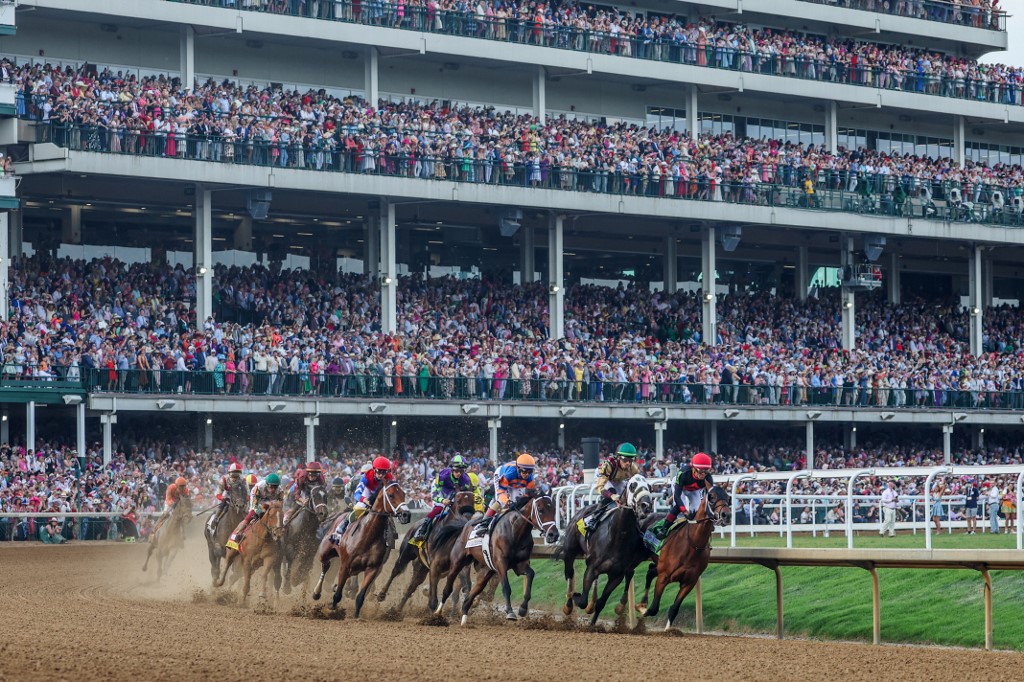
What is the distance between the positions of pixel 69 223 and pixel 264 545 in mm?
22404

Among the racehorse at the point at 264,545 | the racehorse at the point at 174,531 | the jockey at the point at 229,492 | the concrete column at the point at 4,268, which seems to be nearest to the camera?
the racehorse at the point at 264,545

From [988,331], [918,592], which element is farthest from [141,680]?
[988,331]

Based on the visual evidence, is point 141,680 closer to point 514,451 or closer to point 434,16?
point 514,451

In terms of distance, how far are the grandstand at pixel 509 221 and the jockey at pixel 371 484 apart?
17.2m

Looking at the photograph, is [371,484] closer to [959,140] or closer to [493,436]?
[493,436]

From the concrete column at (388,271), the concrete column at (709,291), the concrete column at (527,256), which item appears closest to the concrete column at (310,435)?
the concrete column at (388,271)

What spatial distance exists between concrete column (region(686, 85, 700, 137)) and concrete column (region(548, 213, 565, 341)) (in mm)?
6198

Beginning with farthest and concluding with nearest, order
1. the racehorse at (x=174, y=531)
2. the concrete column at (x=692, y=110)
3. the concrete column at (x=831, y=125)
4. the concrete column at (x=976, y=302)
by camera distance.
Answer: the concrete column at (x=831, y=125)
the concrete column at (x=976, y=302)
the concrete column at (x=692, y=110)
the racehorse at (x=174, y=531)

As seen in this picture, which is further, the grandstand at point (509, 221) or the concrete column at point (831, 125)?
the concrete column at point (831, 125)

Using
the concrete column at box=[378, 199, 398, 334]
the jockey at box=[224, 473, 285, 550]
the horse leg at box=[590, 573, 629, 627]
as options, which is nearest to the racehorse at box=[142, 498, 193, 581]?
the jockey at box=[224, 473, 285, 550]

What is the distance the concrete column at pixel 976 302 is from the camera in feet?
160

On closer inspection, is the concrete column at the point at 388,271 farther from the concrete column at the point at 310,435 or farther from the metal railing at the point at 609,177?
the concrete column at the point at 310,435

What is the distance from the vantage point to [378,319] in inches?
1596

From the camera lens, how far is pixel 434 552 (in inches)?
731
